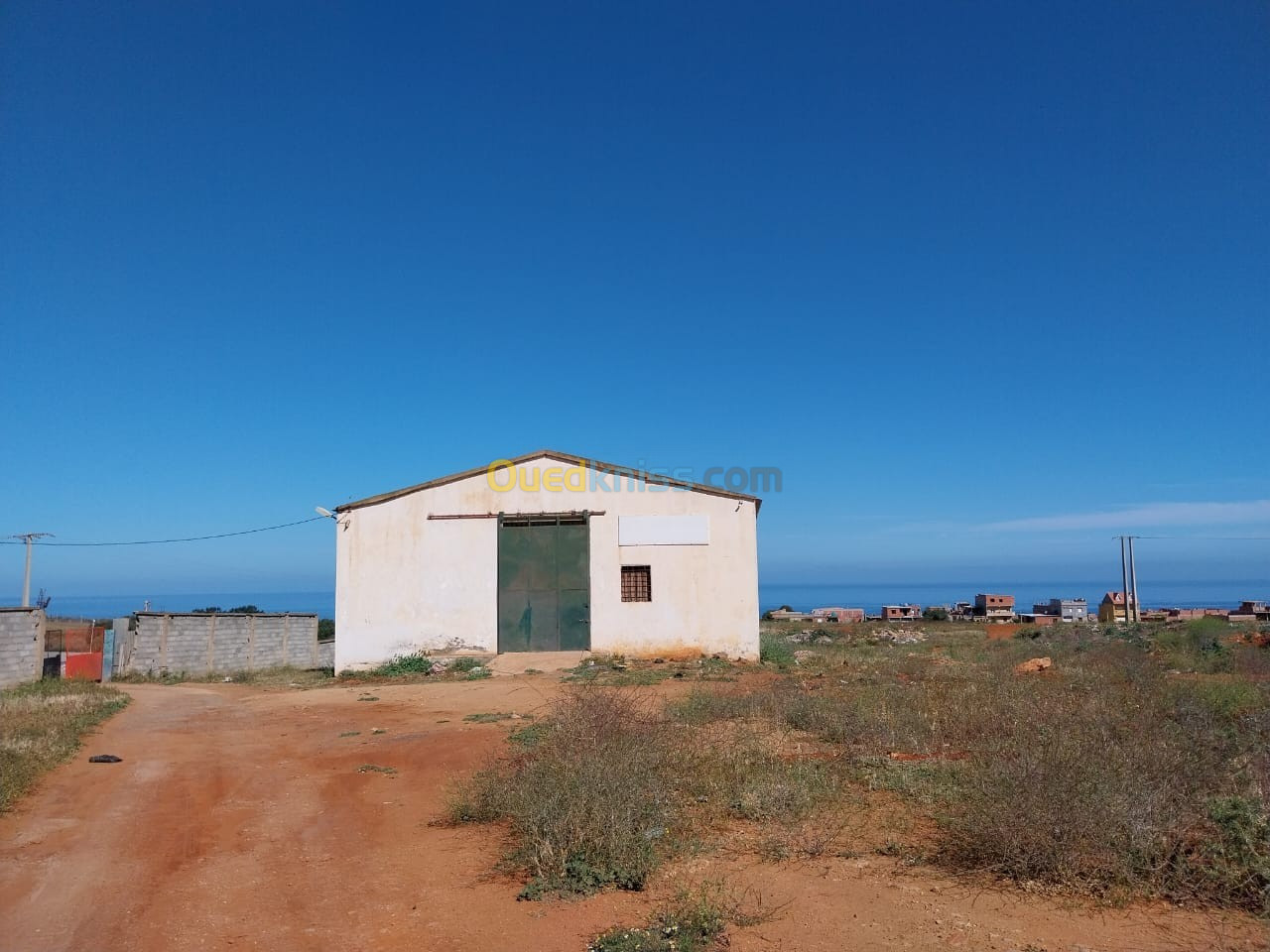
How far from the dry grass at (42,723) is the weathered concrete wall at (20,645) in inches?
21.2

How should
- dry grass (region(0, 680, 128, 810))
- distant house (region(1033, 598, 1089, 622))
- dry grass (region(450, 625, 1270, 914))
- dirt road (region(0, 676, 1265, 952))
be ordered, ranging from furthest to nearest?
distant house (region(1033, 598, 1089, 622)) → dry grass (region(0, 680, 128, 810)) → dry grass (region(450, 625, 1270, 914)) → dirt road (region(0, 676, 1265, 952))

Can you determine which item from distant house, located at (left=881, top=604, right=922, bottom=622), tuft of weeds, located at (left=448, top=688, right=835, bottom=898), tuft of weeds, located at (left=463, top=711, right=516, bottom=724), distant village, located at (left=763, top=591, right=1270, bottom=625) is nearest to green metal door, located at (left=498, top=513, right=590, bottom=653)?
tuft of weeds, located at (left=463, top=711, right=516, bottom=724)

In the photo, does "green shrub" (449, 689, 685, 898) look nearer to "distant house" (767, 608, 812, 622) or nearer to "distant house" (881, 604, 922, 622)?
"distant house" (767, 608, 812, 622)

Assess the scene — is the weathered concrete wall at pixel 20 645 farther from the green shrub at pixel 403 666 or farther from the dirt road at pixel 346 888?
the dirt road at pixel 346 888

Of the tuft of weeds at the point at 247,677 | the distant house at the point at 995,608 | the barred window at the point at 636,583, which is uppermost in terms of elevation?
the barred window at the point at 636,583

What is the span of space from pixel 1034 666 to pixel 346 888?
1393cm

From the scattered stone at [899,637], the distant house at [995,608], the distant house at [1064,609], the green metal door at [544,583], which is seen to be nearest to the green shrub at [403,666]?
the green metal door at [544,583]

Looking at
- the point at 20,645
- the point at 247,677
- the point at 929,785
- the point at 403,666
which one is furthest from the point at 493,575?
the point at 929,785

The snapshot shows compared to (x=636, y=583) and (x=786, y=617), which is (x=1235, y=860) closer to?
(x=636, y=583)

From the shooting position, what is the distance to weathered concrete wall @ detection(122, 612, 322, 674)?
24.4 meters

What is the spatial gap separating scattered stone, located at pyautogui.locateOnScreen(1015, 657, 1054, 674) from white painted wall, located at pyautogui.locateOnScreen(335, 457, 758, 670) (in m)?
6.38

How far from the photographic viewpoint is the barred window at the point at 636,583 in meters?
21.3

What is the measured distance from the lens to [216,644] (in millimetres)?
25562

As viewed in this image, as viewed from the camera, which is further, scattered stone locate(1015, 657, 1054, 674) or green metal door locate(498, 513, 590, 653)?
green metal door locate(498, 513, 590, 653)
